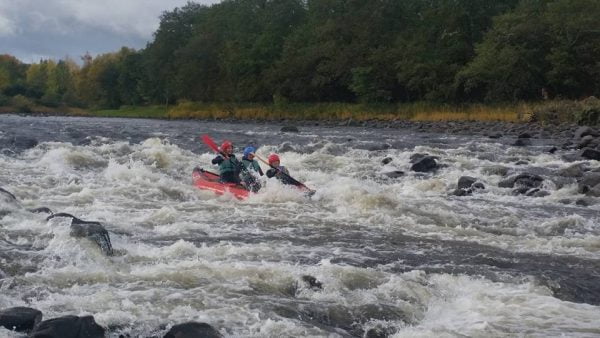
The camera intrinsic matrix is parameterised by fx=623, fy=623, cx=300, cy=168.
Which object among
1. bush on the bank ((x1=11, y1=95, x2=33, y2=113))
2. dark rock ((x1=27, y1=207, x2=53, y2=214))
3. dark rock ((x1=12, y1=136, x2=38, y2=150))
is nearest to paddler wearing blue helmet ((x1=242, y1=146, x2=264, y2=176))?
dark rock ((x1=27, y1=207, x2=53, y2=214))

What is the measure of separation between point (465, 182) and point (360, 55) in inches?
1382

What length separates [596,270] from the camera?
7.24 meters

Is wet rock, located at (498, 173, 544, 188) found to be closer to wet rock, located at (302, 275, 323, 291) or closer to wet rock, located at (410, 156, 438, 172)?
wet rock, located at (410, 156, 438, 172)

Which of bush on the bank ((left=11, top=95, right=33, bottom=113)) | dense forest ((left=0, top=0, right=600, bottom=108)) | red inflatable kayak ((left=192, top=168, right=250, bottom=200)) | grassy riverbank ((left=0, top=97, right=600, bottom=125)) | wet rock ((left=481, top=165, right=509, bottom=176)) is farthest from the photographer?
bush on the bank ((left=11, top=95, right=33, bottom=113))

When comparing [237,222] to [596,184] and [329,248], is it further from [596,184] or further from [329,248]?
[596,184]

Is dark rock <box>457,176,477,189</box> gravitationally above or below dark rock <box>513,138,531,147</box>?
below

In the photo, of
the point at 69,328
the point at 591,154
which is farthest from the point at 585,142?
the point at 69,328

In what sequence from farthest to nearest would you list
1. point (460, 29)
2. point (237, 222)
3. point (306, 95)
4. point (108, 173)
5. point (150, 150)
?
point (306, 95) < point (460, 29) < point (150, 150) < point (108, 173) < point (237, 222)

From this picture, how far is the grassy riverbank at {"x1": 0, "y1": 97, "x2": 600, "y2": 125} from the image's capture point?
29016 mm

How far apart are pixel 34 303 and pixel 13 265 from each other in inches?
52.8

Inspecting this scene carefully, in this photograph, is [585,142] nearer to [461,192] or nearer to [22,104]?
[461,192]

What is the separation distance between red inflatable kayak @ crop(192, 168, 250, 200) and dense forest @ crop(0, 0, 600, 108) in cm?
2664

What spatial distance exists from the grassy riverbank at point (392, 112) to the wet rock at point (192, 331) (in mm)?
25679

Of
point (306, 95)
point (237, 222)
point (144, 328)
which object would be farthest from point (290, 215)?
point (306, 95)
